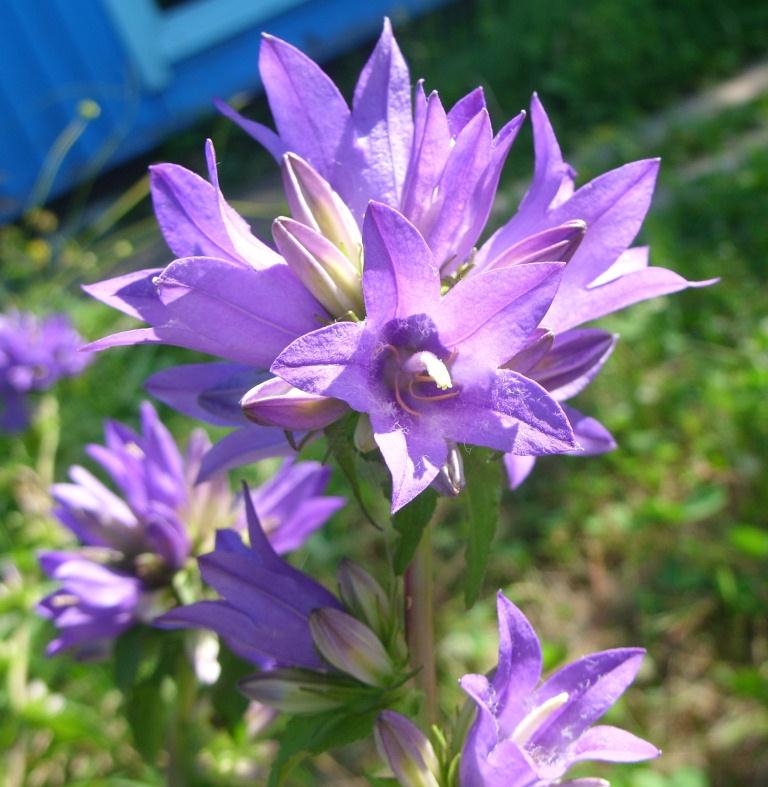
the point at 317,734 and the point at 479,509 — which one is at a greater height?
the point at 479,509

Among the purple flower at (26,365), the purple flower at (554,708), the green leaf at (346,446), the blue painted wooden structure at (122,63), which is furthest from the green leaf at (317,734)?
the blue painted wooden structure at (122,63)

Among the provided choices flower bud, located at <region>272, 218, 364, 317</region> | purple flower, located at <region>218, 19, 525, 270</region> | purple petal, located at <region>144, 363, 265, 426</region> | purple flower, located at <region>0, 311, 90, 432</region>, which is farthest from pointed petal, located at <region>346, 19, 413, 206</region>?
purple flower, located at <region>0, 311, 90, 432</region>

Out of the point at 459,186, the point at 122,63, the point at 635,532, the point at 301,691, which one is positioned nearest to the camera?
the point at 459,186

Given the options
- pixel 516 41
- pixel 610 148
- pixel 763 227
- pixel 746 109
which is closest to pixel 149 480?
pixel 763 227

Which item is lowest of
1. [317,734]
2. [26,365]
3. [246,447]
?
[26,365]

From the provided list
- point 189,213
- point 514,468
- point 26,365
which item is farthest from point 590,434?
point 26,365

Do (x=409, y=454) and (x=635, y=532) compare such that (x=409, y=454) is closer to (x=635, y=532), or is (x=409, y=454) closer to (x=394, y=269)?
(x=394, y=269)

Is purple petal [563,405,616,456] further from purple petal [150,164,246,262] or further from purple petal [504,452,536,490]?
purple petal [150,164,246,262]

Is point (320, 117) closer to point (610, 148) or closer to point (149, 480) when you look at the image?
point (149, 480)
